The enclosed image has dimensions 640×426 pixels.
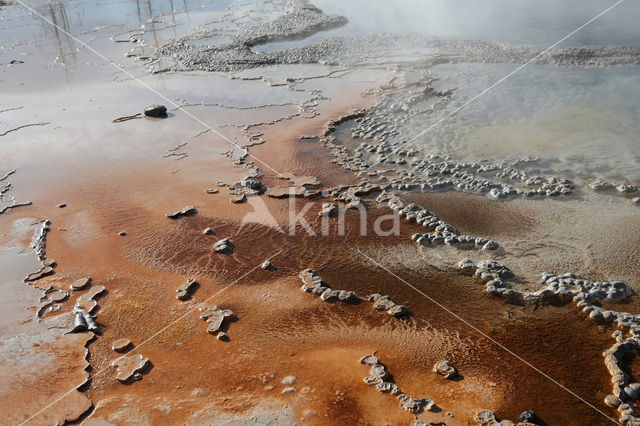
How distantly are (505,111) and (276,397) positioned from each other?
6428mm

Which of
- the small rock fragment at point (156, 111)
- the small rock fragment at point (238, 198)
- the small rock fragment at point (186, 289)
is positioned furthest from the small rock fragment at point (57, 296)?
the small rock fragment at point (156, 111)

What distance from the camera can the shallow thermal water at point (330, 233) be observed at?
366 cm

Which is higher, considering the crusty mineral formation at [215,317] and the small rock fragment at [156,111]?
the small rock fragment at [156,111]

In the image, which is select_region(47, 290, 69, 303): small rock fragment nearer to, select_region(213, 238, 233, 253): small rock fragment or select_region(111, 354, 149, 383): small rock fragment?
select_region(111, 354, 149, 383): small rock fragment

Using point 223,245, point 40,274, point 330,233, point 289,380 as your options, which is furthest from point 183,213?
point 289,380

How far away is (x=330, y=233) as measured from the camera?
218 inches

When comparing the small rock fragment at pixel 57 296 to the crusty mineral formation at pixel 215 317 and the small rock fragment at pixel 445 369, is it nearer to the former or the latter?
the crusty mineral formation at pixel 215 317

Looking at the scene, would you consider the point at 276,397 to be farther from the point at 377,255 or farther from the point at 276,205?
the point at 276,205

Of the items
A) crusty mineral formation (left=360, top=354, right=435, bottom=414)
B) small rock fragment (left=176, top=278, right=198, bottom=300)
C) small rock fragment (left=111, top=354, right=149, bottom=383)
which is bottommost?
crusty mineral formation (left=360, top=354, right=435, bottom=414)

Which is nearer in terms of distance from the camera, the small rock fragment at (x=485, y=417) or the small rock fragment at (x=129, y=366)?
the small rock fragment at (x=485, y=417)

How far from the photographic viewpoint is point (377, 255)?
202 inches

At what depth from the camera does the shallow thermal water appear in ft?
12.0

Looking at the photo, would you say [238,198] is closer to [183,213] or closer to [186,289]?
[183,213]

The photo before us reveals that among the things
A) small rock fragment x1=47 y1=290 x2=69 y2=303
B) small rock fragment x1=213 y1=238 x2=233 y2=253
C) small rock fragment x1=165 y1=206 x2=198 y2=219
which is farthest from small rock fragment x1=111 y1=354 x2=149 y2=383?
small rock fragment x1=165 y1=206 x2=198 y2=219
